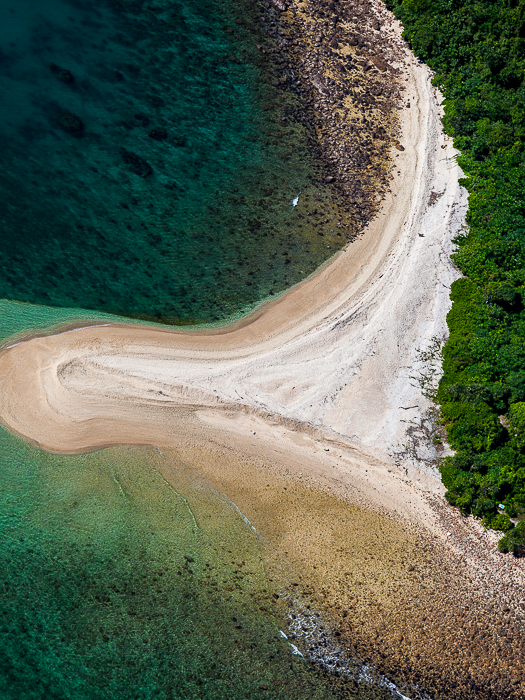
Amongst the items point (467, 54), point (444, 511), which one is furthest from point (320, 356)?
point (467, 54)

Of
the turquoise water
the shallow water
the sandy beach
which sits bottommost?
the shallow water

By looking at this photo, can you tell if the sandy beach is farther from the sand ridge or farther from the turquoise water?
the turquoise water

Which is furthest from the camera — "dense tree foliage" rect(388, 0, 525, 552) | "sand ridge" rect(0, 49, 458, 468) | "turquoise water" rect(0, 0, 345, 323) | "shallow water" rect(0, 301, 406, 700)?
"turquoise water" rect(0, 0, 345, 323)

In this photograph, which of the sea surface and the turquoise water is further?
the turquoise water

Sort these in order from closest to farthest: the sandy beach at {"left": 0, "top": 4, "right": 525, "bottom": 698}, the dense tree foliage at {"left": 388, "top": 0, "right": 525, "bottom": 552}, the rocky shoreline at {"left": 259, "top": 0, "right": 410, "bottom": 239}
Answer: the sandy beach at {"left": 0, "top": 4, "right": 525, "bottom": 698} → the dense tree foliage at {"left": 388, "top": 0, "right": 525, "bottom": 552} → the rocky shoreline at {"left": 259, "top": 0, "right": 410, "bottom": 239}

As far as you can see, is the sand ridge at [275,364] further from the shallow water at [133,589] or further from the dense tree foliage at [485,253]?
the shallow water at [133,589]

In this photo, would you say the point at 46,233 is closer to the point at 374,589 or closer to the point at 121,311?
the point at 121,311

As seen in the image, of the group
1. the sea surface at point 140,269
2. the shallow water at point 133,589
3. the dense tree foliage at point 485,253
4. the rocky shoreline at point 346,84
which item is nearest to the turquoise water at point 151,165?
the sea surface at point 140,269

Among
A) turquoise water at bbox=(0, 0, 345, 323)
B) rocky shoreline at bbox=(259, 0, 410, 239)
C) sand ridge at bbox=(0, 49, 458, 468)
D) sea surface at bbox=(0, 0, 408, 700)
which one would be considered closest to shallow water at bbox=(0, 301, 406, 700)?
sea surface at bbox=(0, 0, 408, 700)
